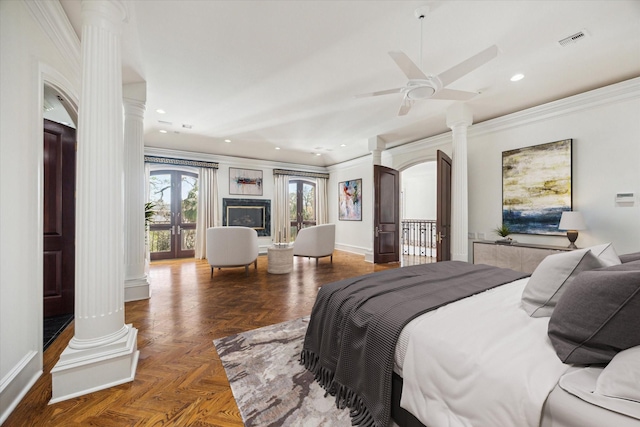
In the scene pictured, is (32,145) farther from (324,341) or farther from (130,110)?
(324,341)

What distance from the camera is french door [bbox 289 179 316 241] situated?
8574 millimetres

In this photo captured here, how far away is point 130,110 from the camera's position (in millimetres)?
3629

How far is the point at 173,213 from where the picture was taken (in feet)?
22.7

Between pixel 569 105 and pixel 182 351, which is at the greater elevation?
pixel 569 105

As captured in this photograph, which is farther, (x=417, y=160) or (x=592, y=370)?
(x=417, y=160)

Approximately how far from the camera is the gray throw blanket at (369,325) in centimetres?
134

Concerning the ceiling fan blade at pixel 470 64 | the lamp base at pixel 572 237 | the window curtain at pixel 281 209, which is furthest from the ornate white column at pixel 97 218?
the window curtain at pixel 281 209

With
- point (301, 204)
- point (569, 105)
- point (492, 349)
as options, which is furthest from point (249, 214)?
point (492, 349)

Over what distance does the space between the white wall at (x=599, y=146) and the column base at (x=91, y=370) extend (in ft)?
17.3

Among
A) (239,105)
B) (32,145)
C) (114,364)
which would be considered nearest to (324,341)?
(114,364)

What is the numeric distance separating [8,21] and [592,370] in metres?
3.35

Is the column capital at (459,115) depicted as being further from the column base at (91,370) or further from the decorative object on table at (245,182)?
the decorative object on table at (245,182)

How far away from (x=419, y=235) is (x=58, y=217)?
8627 mm

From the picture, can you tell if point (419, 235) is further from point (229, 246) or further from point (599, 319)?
point (599, 319)
